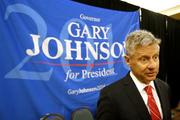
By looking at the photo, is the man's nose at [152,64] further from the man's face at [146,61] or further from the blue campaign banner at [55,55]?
the blue campaign banner at [55,55]

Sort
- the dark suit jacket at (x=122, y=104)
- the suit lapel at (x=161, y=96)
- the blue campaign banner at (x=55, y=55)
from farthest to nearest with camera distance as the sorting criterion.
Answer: the blue campaign banner at (x=55, y=55) → the suit lapel at (x=161, y=96) → the dark suit jacket at (x=122, y=104)

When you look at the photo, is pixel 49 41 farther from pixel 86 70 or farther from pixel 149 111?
pixel 149 111

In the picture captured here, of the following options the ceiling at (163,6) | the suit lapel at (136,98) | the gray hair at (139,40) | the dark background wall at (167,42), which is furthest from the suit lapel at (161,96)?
the ceiling at (163,6)

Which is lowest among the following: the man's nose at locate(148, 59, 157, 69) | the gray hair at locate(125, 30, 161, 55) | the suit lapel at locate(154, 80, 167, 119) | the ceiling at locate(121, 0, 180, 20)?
the suit lapel at locate(154, 80, 167, 119)

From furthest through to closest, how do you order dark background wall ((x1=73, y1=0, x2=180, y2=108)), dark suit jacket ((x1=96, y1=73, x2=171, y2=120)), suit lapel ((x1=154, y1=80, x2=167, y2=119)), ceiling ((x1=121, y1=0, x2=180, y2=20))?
ceiling ((x1=121, y1=0, x2=180, y2=20)), dark background wall ((x1=73, y1=0, x2=180, y2=108)), suit lapel ((x1=154, y1=80, x2=167, y2=119)), dark suit jacket ((x1=96, y1=73, x2=171, y2=120))

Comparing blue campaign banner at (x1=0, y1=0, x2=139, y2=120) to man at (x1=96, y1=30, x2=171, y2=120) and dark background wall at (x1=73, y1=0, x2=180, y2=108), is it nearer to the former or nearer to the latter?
dark background wall at (x1=73, y1=0, x2=180, y2=108)

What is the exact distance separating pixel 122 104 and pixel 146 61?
1.00 ft

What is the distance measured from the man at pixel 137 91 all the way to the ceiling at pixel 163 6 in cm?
344

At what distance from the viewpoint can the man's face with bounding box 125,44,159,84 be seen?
1.45 meters

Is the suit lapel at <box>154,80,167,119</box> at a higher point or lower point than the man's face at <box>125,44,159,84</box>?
lower

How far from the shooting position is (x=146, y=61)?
1471mm

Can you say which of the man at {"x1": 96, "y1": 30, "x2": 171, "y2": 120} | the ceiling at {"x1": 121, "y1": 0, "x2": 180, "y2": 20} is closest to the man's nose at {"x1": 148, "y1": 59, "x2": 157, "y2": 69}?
the man at {"x1": 96, "y1": 30, "x2": 171, "y2": 120}

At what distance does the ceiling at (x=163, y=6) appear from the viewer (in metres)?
4.96

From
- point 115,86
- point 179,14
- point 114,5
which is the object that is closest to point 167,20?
point 179,14
